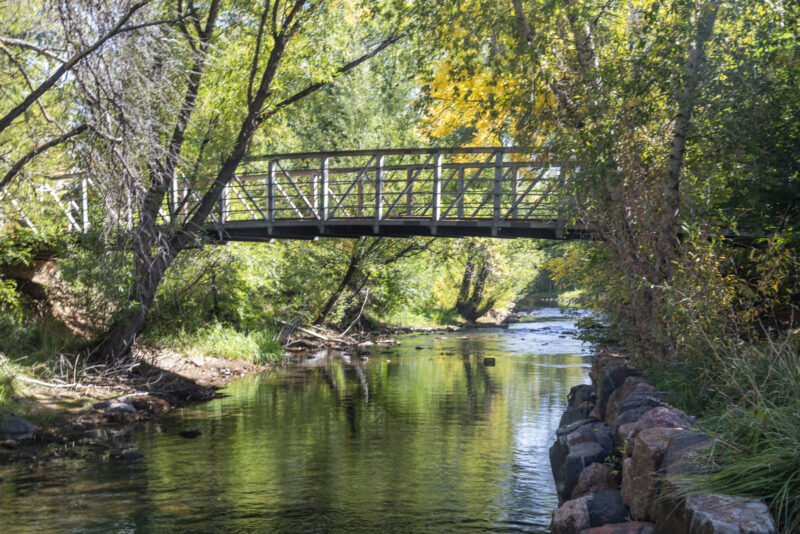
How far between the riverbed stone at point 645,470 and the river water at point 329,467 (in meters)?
1.87

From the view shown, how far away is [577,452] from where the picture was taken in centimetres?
861

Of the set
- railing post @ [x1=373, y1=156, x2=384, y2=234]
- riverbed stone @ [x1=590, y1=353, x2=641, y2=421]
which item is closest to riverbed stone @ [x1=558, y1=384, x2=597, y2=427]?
riverbed stone @ [x1=590, y1=353, x2=641, y2=421]

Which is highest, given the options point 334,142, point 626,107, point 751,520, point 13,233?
point 334,142

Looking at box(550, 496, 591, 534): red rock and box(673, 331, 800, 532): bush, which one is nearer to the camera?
box(673, 331, 800, 532): bush

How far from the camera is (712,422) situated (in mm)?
6383

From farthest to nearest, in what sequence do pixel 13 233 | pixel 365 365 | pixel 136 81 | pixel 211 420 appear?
pixel 365 365 < pixel 13 233 < pixel 211 420 < pixel 136 81

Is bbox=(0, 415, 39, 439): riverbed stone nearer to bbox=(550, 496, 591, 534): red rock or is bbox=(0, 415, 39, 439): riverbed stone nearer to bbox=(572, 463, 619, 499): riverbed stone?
bbox=(572, 463, 619, 499): riverbed stone

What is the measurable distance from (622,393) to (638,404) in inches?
53.0

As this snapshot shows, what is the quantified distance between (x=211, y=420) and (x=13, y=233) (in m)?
5.09

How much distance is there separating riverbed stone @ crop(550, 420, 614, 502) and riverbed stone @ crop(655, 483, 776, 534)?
3299 mm

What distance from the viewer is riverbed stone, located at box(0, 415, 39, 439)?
1185 cm

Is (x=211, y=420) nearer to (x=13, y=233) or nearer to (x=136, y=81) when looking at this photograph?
(x=13, y=233)

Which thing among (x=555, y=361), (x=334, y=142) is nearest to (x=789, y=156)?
(x=555, y=361)

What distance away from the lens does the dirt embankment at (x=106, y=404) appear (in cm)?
1152
